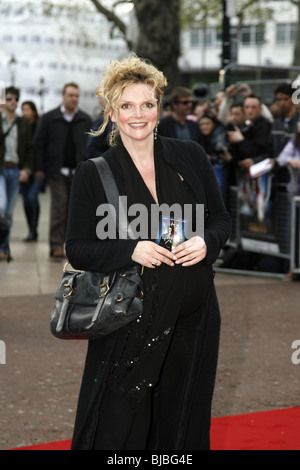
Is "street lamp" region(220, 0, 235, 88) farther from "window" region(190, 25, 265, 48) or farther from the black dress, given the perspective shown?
"window" region(190, 25, 265, 48)

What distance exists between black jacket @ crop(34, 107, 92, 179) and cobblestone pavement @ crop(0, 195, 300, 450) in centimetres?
196

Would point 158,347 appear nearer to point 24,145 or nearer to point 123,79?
point 123,79

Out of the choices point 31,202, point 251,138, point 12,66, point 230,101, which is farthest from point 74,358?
point 12,66

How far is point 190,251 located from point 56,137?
8.37 meters

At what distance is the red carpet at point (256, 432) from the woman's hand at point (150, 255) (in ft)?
5.52

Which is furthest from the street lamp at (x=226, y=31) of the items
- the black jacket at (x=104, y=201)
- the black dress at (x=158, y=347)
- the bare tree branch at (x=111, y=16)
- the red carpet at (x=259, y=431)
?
the bare tree branch at (x=111, y=16)

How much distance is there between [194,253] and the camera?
2.99m

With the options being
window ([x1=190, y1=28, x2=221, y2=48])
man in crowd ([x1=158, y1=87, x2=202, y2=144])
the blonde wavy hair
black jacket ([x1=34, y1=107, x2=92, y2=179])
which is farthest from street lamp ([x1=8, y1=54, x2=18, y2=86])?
window ([x1=190, y1=28, x2=221, y2=48])

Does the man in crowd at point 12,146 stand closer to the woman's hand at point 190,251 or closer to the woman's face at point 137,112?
the woman's face at point 137,112

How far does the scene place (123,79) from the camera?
10.4ft

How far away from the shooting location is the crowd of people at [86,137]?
10.0m

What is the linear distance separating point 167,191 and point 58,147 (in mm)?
8145
